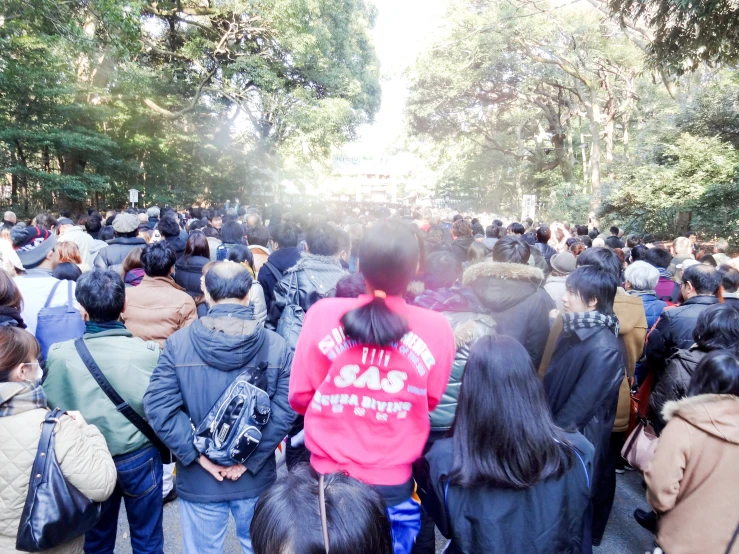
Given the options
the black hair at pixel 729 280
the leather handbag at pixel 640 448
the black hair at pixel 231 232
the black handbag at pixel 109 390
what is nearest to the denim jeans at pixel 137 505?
the black handbag at pixel 109 390

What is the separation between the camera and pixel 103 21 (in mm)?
8758

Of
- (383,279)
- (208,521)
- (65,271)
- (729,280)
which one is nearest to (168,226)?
(65,271)

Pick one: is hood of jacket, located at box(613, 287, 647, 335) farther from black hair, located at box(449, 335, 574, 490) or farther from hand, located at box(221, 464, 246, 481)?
hand, located at box(221, 464, 246, 481)

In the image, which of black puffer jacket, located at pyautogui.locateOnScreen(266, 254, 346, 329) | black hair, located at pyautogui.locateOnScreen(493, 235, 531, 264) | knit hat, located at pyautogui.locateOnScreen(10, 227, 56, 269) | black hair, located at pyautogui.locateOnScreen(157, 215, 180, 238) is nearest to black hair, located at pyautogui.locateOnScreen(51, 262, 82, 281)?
knit hat, located at pyautogui.locateOnScreen(10, 227, 56, 269)

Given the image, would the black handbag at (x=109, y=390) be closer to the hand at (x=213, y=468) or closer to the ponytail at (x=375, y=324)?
the hand at (x=213, y=468)

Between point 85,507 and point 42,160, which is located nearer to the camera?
point 85,507

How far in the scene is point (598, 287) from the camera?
265 cm

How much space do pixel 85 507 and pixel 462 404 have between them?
1.47m

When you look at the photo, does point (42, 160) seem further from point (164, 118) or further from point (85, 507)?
point (85, 507)

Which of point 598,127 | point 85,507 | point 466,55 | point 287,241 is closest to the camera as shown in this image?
point 85,507

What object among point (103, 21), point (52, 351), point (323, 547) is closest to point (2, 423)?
point (52, 351)

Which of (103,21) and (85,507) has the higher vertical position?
(103,21)

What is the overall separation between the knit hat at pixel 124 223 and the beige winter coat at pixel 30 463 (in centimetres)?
345

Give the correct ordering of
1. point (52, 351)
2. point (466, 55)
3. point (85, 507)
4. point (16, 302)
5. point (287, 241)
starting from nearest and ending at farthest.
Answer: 1. point (85, 507)
2. point (52, 351)
3. point (16, 302)
4. point (287, 241)
5. point (466, 55)
